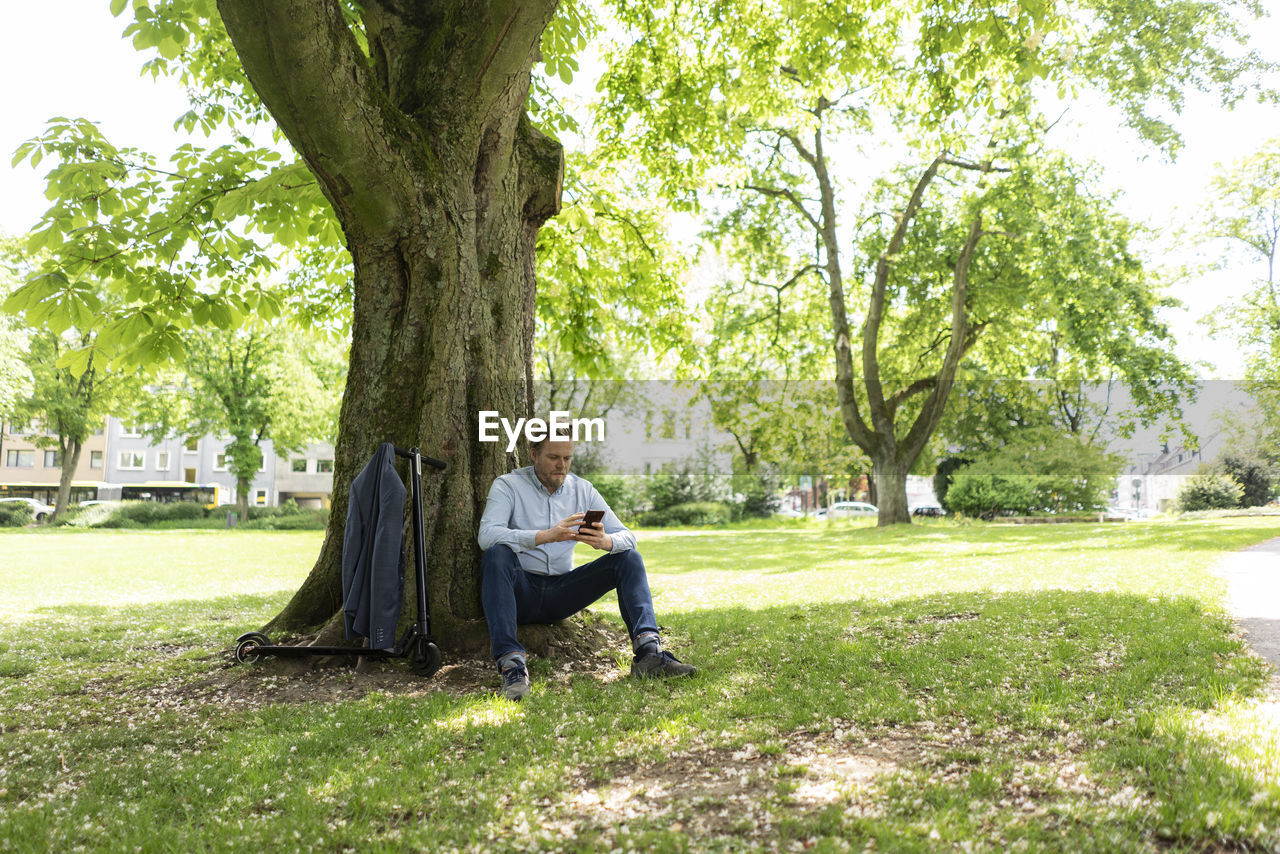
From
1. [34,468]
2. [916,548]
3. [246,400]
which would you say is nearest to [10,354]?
[246,400]

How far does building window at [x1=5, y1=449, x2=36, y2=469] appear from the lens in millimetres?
76062

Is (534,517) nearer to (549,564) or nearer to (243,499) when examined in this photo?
(549,564)

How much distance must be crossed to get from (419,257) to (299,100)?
4.44ft

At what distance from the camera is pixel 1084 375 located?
24.4 metres

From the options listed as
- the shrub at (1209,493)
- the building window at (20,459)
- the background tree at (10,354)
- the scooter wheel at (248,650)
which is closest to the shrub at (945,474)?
the shrub at (1209,493)

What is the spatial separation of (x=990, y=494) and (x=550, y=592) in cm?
3797

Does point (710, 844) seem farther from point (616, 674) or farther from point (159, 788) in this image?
point (616, 674)

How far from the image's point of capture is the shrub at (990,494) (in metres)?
39.1

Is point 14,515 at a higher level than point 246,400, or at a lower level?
lower

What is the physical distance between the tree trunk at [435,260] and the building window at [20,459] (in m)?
87.1

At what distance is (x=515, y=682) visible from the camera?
17.1ft

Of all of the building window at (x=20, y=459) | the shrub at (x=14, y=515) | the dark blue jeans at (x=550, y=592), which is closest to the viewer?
the dark blue jeans at (x=550, y=592)

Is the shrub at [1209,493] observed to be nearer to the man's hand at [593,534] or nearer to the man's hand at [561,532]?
the man's hand at [593,534]

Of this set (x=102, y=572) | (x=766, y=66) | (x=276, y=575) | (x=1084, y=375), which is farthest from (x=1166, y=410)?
(x=102, y=572)
